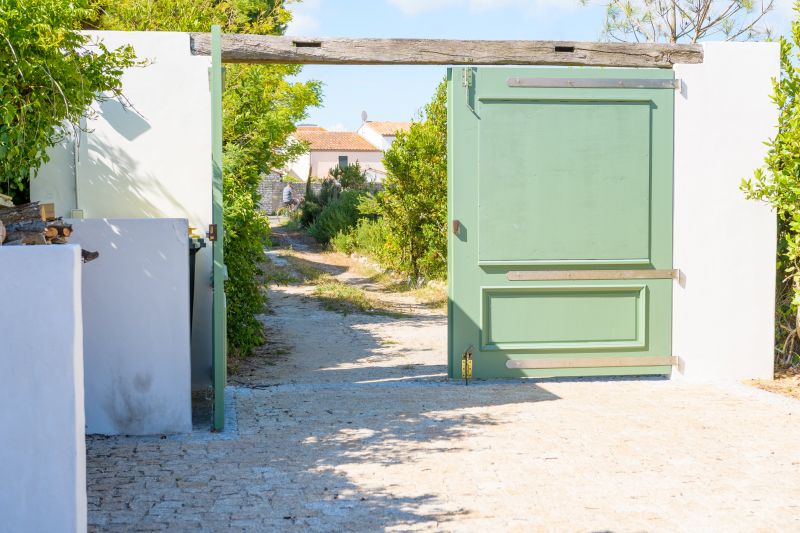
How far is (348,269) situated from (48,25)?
48.1ft

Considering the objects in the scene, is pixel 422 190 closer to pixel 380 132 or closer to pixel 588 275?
pixel 588 275

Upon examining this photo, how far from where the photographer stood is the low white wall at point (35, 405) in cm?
353

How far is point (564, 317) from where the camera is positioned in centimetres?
779

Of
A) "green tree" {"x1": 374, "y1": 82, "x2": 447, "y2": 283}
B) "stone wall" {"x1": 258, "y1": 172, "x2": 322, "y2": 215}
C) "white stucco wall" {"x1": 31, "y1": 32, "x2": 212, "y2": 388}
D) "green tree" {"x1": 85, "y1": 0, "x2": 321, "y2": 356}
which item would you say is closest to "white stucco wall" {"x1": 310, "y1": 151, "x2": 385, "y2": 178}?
"stone wall" {"x1": 258, "y1": 172, "x2": 322, "y2": 215}

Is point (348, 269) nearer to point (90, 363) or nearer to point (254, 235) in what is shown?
point (254, 235)

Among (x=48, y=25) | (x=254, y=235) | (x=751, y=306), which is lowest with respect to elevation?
(x=751, y=306)

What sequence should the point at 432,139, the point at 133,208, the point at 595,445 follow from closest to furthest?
the point at 595,445 < the point at 133,208 < the point at 432,139

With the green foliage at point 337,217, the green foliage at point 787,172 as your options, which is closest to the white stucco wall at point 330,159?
the green foliage at point 337,217

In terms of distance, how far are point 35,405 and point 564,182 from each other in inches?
203

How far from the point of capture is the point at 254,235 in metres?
8.55

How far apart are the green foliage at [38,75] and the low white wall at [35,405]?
1886 mm

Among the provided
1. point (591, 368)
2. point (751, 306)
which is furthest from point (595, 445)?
point (751, 306)

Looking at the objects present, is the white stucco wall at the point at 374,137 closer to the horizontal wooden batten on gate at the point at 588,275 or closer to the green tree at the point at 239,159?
the green tree at the point at 239,159

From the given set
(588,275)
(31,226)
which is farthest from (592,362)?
(31,226)
